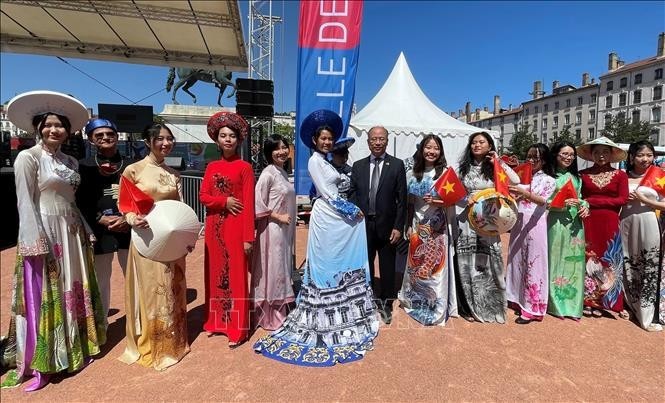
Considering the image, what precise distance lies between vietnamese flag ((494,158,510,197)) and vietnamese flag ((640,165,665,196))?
1337 millimetres

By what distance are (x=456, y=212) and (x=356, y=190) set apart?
108 cm

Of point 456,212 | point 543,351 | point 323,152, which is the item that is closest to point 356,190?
point 323,152

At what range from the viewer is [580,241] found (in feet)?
11.0

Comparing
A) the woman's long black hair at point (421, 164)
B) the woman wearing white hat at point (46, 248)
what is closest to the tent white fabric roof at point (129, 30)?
the woman wearing white hat at point (46, 248)

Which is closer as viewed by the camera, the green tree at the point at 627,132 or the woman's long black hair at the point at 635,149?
the woman's long black hair at the point at 635,149

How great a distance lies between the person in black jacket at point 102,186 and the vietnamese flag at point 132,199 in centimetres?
29

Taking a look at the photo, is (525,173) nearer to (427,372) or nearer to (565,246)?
A: (565,246)

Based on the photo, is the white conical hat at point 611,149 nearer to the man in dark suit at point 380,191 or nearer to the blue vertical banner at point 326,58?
the man in dark suit at point 380,191

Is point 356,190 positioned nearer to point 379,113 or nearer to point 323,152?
point 323,152

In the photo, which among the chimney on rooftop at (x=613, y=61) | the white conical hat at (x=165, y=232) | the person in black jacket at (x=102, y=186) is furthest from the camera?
the chimney on rooftop at (x=613, y=61)

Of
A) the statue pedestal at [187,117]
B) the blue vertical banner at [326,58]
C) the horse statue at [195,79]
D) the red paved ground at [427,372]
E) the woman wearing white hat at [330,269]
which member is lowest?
the red paved ground at [427,372]

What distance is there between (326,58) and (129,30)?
323 cm

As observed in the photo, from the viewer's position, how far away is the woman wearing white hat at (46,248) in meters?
2.19

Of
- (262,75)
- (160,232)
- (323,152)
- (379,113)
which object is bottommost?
(160,232)
